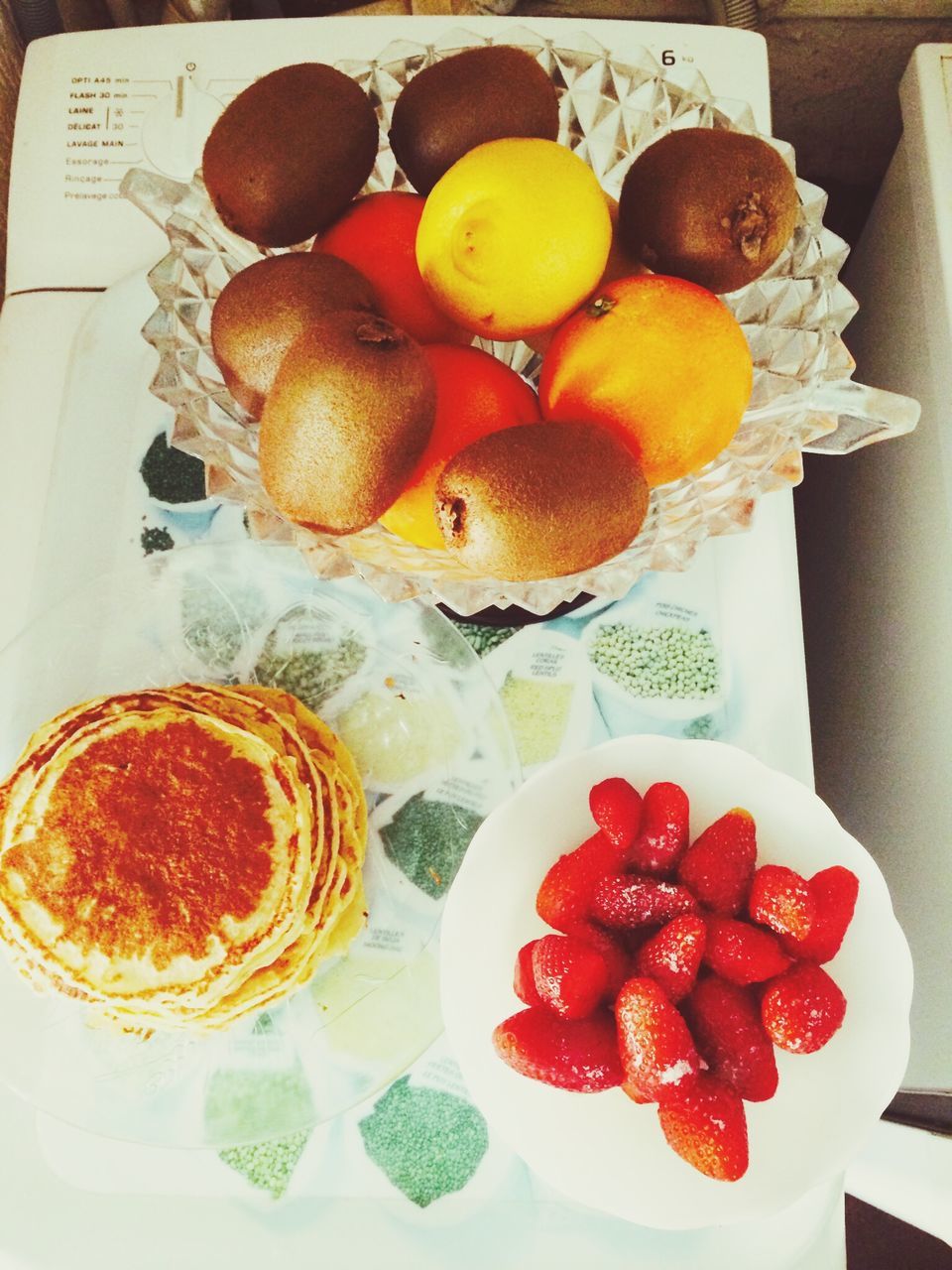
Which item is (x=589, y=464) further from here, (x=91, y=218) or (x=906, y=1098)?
(x=906, y=1098)

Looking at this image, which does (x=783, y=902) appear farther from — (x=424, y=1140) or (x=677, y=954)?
(x=424, y=1140)

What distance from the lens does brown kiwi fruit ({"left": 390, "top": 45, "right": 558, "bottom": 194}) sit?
1.85ft

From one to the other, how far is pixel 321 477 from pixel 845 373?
0.36m

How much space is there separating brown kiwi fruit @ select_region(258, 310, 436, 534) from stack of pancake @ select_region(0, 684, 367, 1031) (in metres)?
0.22

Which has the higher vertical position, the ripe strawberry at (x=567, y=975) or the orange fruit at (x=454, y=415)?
the orange fruit at (x=454, y=415)

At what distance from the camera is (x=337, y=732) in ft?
2.39

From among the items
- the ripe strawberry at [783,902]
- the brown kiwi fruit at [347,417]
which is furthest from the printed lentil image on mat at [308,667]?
the ripe strawberry at [783,902]

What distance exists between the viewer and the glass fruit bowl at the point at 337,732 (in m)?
0.64

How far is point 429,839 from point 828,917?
27 centimetres

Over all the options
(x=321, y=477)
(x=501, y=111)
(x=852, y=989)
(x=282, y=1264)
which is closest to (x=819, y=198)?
(x=501, y=111)

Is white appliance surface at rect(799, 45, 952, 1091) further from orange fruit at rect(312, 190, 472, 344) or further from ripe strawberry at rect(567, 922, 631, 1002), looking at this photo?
orange fruit at rect(312, 190, 472, 344)

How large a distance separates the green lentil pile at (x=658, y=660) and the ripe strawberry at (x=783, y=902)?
0.18 meters

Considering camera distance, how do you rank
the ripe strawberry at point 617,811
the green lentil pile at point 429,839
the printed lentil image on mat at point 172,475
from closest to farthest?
the ripe strawberry at point 617,811
the green lentil pile at point 429,839
the printed lentil image on mat at point 172,475

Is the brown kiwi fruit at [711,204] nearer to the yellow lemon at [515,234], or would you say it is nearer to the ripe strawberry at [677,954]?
the yellow lemon at [515,234]
